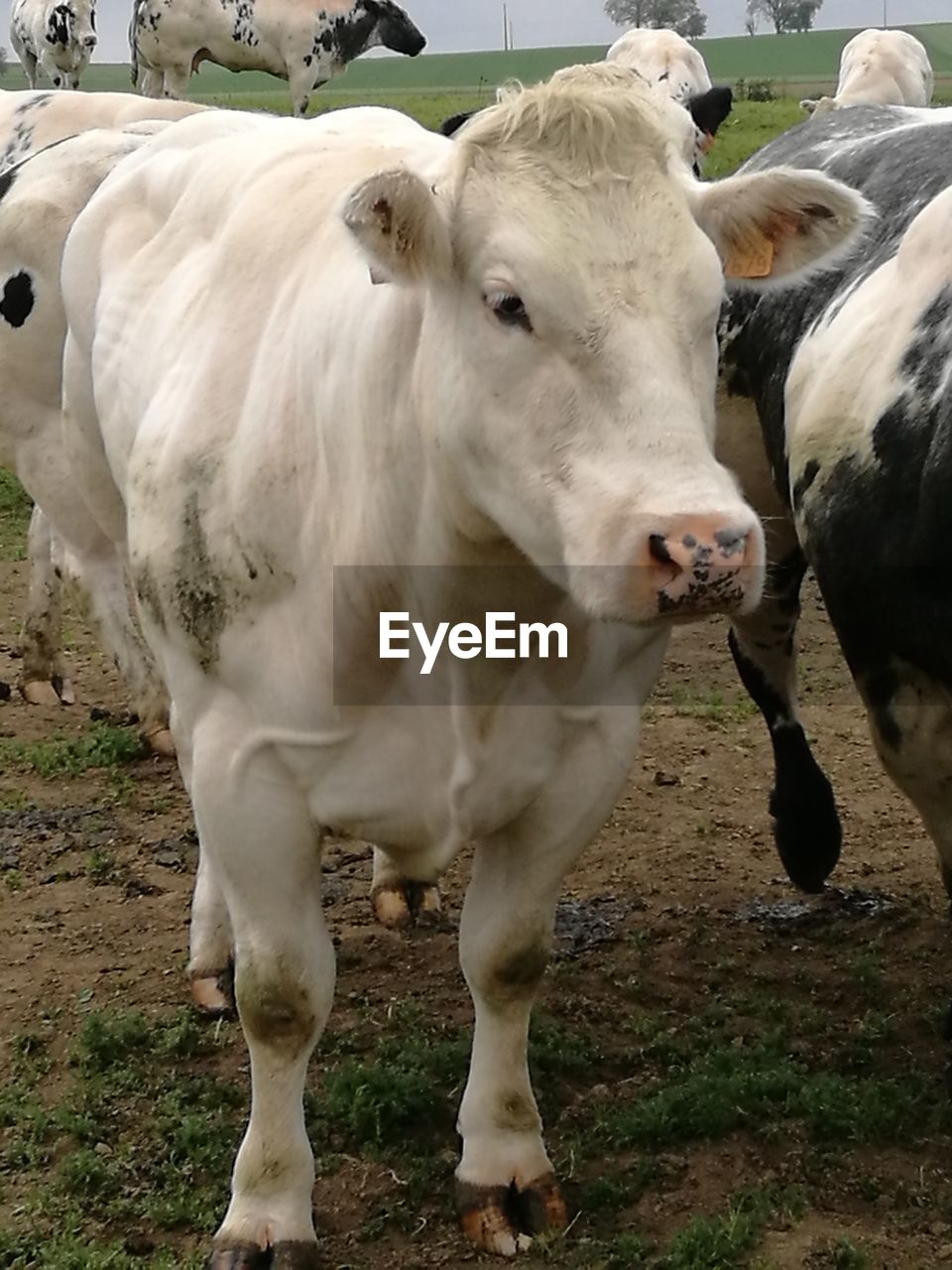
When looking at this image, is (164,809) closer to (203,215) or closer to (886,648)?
(203,215)

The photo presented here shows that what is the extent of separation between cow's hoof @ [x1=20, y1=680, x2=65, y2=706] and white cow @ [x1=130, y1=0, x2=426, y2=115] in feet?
32.8

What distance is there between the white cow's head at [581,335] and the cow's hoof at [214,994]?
1.95m

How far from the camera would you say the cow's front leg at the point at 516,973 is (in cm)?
312

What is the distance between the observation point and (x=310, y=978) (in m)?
3.15

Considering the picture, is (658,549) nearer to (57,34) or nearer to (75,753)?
(75,753)

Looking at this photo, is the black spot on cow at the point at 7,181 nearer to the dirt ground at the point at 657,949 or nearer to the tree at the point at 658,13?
the dirt ground at the point at 657,949

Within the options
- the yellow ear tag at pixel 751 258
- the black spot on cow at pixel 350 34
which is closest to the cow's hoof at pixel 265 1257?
the yellow ear tag at pixel 751 258

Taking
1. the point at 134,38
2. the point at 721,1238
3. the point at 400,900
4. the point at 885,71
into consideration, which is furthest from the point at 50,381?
the point at 134,38

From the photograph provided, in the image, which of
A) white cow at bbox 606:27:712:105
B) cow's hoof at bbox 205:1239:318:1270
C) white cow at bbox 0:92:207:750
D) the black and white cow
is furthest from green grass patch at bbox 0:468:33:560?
cow's hoof at bbox 205:1239:318:1270

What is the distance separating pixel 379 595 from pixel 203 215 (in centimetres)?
119

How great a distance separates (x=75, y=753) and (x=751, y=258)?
385cm

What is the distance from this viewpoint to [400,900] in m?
4.56

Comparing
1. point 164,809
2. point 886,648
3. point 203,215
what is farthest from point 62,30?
point 886,648

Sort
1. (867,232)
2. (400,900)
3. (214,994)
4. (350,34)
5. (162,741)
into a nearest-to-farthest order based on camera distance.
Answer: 1. (867,232)
2. (214,994)
3. (400,900)
4. (162,741)
5. (350,34)
